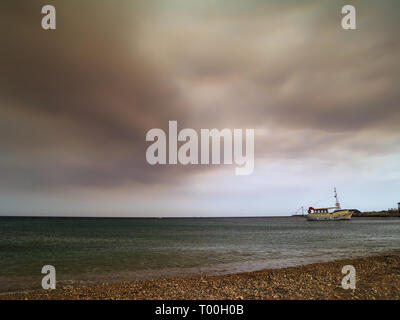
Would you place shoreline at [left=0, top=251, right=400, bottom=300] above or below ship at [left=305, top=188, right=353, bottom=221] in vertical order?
above

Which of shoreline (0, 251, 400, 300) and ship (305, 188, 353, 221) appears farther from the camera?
ship (305, 188, 353, 221)

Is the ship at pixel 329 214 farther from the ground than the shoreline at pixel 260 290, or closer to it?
closer to it

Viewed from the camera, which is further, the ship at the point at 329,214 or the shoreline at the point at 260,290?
the ship at the point at 329,214

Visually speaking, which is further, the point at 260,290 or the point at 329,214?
the point at 329,214

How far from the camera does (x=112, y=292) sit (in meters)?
12.9
